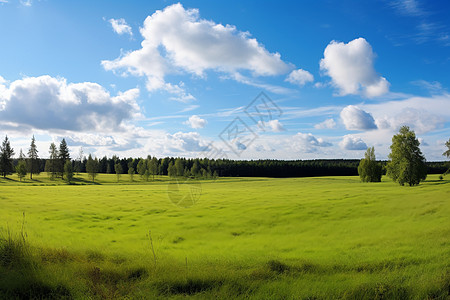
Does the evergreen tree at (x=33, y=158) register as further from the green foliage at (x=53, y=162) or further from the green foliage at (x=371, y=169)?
the green foliage at (x=371, y=169)

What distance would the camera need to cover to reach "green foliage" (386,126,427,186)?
53.9 metres

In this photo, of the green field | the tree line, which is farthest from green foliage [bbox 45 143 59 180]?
the green field

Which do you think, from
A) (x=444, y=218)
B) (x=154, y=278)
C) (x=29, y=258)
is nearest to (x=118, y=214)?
(x=29, y=258)

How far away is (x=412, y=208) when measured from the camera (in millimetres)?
20984

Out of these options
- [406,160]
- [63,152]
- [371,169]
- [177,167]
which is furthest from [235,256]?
[63,152]

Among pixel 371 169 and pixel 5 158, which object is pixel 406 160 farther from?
pixel 5 158

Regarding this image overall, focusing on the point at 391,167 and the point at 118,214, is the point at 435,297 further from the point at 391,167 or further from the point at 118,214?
the point at 391,167

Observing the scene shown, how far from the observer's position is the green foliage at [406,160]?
53875mm

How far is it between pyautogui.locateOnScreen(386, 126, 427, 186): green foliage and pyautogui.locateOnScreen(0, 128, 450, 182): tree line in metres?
17.8

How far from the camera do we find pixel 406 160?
54.4 metres

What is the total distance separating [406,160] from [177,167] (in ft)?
284

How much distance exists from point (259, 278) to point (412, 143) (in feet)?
199

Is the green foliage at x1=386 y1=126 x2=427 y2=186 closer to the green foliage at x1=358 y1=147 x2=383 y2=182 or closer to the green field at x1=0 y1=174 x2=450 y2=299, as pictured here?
the green foliage at x1=358 y1=147 x2=383 y2=182

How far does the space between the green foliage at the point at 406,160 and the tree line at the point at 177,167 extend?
17.8 meters
